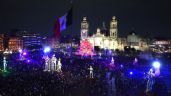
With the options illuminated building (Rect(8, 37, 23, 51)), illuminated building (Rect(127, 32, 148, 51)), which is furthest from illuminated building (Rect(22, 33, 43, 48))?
illuminated building (Rect(127, 32, 148, 51))

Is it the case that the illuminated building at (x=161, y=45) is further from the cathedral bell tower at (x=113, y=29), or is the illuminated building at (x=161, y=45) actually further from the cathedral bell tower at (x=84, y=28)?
the cathedral bell tower at (x=84, y=28)

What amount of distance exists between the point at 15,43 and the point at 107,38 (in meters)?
37.7

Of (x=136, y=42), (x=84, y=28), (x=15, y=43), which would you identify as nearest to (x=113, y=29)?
(x=84, y=28)

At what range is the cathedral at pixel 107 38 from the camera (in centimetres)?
15825

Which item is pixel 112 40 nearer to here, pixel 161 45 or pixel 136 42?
pixel 136 42

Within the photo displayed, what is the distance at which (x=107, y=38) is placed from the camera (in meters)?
165

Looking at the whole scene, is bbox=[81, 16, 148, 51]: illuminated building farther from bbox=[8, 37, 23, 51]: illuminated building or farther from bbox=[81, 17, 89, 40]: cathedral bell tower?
bbox=[8, 37, 23, 51]: illuminated building

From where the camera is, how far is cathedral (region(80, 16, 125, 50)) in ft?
519

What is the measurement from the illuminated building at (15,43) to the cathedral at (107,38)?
2319cm

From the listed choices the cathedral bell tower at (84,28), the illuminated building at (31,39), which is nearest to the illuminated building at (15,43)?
the illuminated building at (31,39)

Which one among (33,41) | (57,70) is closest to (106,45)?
(33,41)

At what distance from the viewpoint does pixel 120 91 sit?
38094 millimetres

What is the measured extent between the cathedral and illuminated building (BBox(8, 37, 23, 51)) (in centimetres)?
2319

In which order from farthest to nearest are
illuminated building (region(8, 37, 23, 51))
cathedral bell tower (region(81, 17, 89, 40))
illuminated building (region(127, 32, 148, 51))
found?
illuminated building (region(127, 32, 148, 51))
cathedral bell tower (region(81, 17, 89, 40))
illuminated building (region(8, 37, 23, 51))
